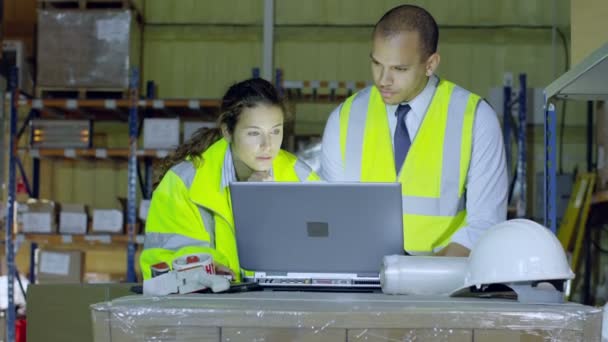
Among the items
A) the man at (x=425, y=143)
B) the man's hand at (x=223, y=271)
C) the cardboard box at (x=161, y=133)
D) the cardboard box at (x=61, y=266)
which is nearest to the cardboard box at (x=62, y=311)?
the man's hand at (x=223, y=271)

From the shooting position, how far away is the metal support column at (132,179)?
812 centimetres

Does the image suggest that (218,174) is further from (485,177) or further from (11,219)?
(11,219)

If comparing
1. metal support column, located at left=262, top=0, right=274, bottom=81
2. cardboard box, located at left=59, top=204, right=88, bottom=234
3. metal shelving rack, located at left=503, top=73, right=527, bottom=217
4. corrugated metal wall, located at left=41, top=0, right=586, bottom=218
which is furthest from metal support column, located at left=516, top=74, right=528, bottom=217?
cardboard box, located at left=59, top=204, right=88, bottom=234

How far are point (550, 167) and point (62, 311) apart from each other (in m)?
2.52

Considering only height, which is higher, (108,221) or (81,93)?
(81,93)

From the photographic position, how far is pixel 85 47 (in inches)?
321

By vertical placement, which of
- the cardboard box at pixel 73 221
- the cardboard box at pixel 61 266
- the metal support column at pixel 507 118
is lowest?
the cardboard box at pixel 61 266

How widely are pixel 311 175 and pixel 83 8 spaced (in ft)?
17.5

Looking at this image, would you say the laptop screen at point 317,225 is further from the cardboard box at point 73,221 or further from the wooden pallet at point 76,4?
the wooden pallet at point 76,4

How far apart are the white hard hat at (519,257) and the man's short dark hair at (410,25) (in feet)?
4.44

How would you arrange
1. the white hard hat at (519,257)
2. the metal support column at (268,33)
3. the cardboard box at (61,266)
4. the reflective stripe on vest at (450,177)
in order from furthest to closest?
1. the metal support column at (268,33)
2. the cardboard box at (61,266)
3. the reflective stripe on vest at (450,177)
4. the white hard hat at (519,257)

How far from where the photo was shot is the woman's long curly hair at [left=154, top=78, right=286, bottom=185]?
3455mm

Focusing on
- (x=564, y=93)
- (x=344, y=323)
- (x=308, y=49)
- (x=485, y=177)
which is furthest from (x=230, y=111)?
(x=308, y=49)

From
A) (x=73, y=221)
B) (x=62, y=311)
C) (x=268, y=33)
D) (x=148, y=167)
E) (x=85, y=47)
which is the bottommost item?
(x=62, y=311)
